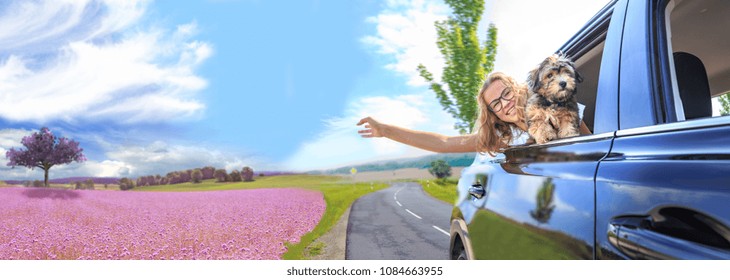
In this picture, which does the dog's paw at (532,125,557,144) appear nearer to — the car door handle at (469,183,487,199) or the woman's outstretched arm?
the car door handle at (469,183,487,199)

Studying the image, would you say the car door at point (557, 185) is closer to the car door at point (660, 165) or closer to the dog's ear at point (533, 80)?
the car door at point (660, 165)

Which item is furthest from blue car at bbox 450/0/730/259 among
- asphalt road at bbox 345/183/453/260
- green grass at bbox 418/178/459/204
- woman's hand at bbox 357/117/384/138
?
green grass at bbox 418/178/459/204

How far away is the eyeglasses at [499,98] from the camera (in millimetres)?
2037

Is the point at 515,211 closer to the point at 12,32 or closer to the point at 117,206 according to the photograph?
the point at 12,32

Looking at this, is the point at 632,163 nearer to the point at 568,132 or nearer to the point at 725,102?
the point at 568,132

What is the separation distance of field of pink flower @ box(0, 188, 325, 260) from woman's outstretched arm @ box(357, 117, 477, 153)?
2717mm

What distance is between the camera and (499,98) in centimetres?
207

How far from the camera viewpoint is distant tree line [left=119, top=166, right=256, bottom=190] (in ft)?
17.8

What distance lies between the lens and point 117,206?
5.42 meters

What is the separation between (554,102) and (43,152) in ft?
13.7

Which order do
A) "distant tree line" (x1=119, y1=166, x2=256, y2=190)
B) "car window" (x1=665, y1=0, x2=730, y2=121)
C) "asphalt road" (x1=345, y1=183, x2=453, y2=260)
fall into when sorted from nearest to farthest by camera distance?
"car window" (x1=665, y1=0, x2=730, y2=121)
"distant tree line" (x1=119, y1=166, x2=256, y2=190)
"asphalt road" (x1=345, y1=183, x2=453, y2=260)
